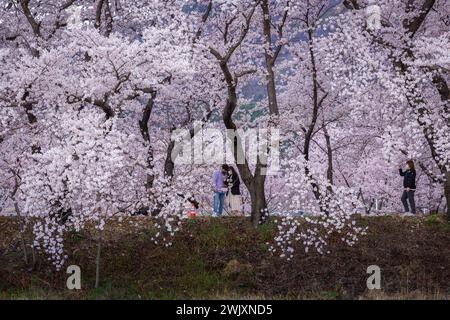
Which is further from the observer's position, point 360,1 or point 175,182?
point 360,1

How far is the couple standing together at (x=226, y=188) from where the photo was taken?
68.7 ft

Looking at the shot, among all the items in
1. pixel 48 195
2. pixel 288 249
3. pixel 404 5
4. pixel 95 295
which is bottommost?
pixel 95 295

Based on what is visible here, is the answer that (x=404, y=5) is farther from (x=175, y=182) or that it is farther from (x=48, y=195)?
(x=48, y=195)

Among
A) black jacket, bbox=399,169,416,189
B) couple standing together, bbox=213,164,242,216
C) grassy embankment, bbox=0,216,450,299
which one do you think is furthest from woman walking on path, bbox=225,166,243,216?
black jacket, bbox=399,169,416,189

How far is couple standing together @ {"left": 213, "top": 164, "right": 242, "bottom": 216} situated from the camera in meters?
20.9

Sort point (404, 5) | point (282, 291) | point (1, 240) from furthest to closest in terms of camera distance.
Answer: point (404, 5)
point (1, 240)
point (282, 291)

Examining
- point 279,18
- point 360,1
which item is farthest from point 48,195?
point 279,18

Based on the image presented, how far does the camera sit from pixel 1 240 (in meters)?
19.2

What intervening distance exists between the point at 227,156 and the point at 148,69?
8864 millimetres

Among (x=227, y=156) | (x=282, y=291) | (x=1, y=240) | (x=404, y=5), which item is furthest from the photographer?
(x=227, y=156)

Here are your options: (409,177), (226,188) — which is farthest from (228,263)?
(409,177)

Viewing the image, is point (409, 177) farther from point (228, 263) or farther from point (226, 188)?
point (228, 263)

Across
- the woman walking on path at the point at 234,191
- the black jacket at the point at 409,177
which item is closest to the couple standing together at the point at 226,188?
the woman walking on path at the point at 234,191

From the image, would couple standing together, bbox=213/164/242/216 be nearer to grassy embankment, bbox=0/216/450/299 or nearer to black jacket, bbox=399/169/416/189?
grassy embankment, bbox=0/216/450/299
